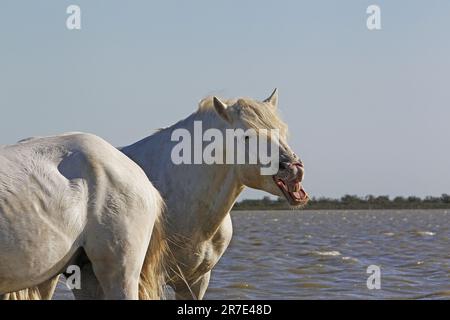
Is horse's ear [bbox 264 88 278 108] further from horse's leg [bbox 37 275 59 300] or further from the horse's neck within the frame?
horse's leg [bbox 37 275 59 300]

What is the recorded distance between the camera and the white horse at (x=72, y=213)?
3.50 m

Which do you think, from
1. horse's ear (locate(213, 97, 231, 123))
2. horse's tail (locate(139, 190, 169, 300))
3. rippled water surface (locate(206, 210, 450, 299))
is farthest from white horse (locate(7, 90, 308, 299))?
rippled water surface (locate(206, 210, 450, 299))

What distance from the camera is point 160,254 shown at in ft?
14.0

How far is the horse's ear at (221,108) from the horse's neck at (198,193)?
0.10 meters

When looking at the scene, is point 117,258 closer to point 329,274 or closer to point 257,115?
point 257,115

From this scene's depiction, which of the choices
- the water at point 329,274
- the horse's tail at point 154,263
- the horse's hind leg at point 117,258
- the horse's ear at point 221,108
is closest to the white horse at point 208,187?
the horse's ear at point 221,108

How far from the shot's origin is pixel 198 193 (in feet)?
18.5

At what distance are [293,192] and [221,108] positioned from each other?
30.6 inches

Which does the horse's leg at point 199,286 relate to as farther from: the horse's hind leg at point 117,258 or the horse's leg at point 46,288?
the horse's hind leg at point 117,258

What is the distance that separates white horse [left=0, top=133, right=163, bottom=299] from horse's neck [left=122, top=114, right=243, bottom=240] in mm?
1570

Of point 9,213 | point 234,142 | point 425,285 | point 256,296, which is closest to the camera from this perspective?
point 9,213
